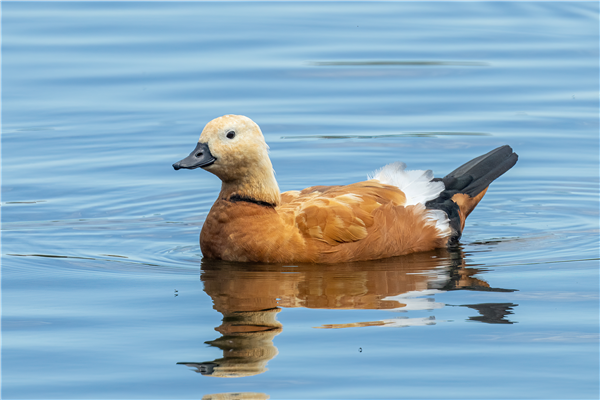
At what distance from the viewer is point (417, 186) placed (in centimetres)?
999

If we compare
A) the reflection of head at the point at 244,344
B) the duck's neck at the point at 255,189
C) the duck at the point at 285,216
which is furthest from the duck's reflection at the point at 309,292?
the duck's neck at the point at 255,189

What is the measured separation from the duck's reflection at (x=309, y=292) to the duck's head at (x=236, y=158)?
70 cm

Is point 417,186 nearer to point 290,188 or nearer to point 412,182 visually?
point 412,182

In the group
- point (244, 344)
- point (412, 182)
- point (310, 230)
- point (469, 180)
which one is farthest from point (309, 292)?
point (469, 180)

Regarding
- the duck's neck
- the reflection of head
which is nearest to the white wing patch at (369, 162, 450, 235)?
the duck's neck

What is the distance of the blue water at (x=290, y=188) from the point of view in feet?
21.5

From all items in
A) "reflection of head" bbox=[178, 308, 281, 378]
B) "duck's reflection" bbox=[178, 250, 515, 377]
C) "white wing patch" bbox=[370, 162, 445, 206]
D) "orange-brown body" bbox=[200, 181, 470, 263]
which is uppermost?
"white wing patch" bbox=[370, 162, 445, 206]

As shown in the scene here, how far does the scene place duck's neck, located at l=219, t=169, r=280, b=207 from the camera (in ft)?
29.8

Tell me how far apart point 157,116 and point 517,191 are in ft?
17.6

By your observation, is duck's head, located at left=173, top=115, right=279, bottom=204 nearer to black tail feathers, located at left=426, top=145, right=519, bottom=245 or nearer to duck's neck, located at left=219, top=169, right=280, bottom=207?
duck's neck, located at left=219, top=169, right=280, bottom=207

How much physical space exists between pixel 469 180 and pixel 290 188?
2266 mm

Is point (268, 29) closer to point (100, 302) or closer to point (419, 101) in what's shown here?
point (419, 101)

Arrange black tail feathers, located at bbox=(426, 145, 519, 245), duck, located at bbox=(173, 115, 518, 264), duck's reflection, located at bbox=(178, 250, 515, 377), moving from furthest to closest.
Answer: black tail feathers, located at bbox=(426, 145, 519, 245)
duck, located at bbox=(173, 115, 518, 264)
duck's reflection, located at bbox=(178, 250, 515, 377)

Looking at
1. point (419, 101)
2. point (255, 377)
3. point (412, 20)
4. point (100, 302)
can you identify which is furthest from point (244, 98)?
point (255, 377)
